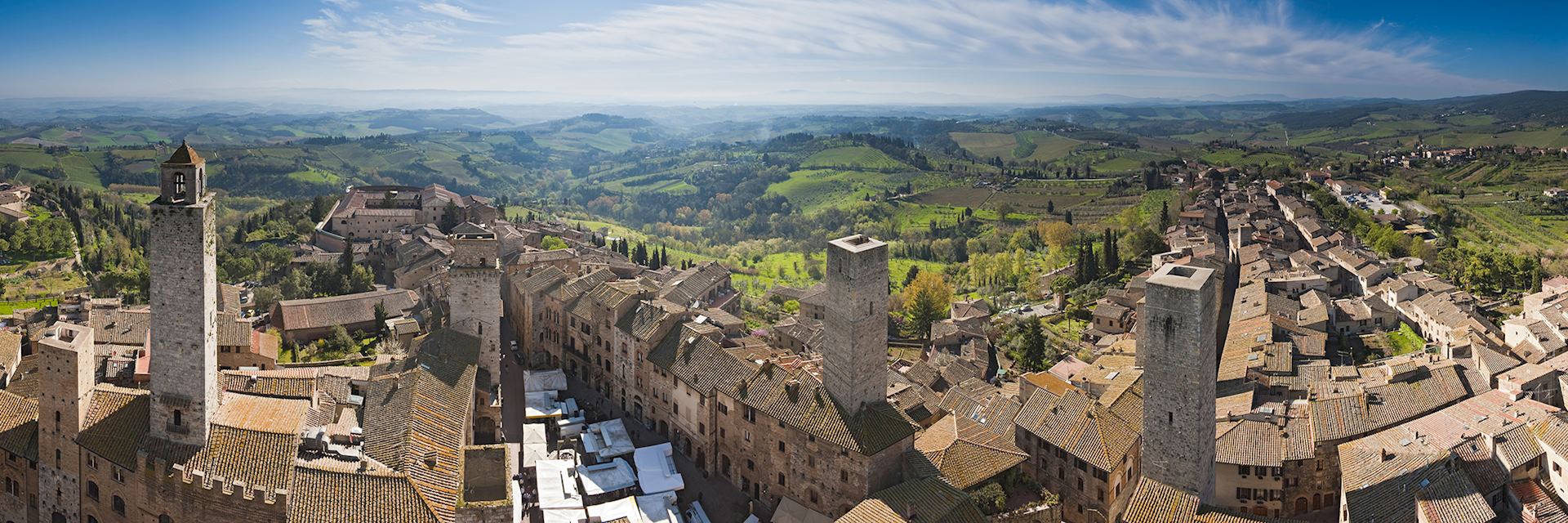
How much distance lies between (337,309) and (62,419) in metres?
26.8

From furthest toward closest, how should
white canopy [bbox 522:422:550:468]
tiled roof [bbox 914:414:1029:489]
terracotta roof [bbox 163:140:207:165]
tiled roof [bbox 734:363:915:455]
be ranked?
white canopy [bbox 522:422:550:468] → tiled roof [bbox 914:414:1029:489] → tiled roof [bbox 734:363:915:455] → terracotta roof [bbox 163:140:207:165]

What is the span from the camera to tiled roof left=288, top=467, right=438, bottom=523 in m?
24.1

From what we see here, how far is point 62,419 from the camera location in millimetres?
25125

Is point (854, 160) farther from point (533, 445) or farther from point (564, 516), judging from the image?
point (564, 516)

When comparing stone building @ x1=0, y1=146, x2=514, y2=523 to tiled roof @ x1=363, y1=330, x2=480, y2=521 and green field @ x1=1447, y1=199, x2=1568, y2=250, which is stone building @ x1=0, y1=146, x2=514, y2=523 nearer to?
tiled roof @ x1=363, y1=330, x2=480, y2=521

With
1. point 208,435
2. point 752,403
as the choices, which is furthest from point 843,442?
point 208,435

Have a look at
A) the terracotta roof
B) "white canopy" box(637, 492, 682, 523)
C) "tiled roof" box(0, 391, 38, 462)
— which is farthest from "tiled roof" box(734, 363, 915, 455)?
"tiled roof" box(0, 391, 38, 462)

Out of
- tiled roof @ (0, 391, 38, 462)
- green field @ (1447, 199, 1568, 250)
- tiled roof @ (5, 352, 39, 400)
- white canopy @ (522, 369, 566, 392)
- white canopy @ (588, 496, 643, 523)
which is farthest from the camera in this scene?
green field @ (1447, 199, 1568, 250)

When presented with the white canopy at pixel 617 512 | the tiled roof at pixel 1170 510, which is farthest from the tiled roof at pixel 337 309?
the tiled roof at pixel 1170 510

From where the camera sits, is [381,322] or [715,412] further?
[381,322]

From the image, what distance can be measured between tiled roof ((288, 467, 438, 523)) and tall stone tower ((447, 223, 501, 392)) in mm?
14903

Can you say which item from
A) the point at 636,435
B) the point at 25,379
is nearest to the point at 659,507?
the point at 636,435

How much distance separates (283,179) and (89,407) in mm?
137828

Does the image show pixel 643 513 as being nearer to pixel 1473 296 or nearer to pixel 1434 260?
pixel 1473 296
